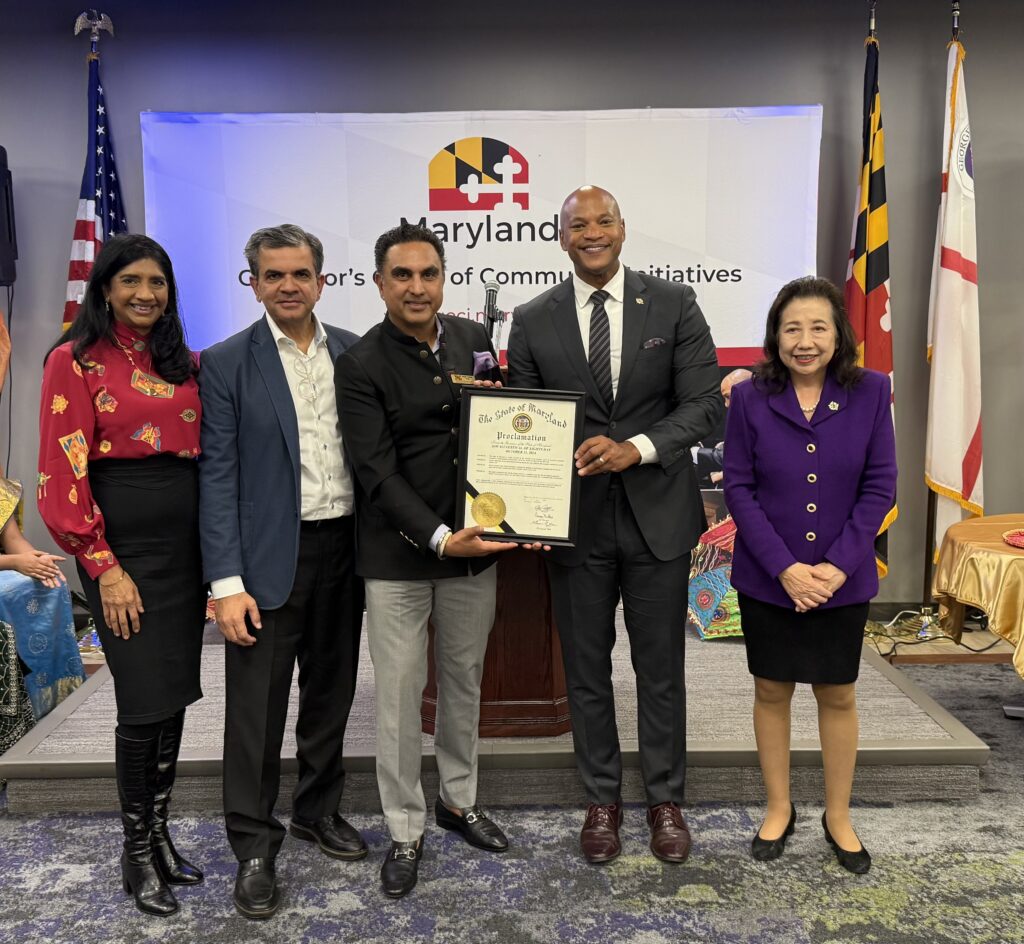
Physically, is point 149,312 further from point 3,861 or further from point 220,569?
point 3,861

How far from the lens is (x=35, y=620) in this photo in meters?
3.06

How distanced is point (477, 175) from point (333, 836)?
3.00 m

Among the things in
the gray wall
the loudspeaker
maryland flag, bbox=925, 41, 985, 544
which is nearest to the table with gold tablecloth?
maryland flag, bbox=925, 41, 985, 544

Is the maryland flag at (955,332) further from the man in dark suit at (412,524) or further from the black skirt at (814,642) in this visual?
the man in dark suit at (412,524)

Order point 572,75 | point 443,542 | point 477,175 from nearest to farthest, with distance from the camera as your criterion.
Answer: point 443,542 → point 477,175 → point 572,75

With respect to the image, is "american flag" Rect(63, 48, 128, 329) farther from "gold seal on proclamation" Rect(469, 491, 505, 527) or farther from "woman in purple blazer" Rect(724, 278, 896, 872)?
"woman in purple blazer" Rect(724, 278, 896, 872)

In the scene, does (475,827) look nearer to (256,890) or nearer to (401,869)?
(401,869)

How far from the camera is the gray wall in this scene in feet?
14.1

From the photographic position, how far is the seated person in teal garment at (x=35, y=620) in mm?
3020

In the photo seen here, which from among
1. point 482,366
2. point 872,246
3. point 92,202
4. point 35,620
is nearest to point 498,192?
point 872,246

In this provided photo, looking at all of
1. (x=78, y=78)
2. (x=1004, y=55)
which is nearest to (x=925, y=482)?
(x=1004, y=55)

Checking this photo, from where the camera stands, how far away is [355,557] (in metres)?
2.23

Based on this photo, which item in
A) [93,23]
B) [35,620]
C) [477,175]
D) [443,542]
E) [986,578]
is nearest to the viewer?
[443,542]

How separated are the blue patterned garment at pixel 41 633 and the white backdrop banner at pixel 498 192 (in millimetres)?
1617
